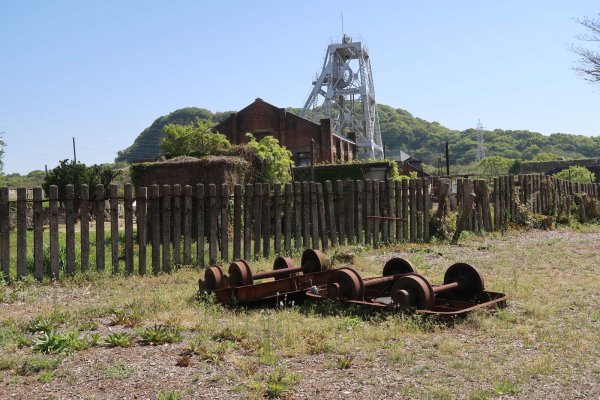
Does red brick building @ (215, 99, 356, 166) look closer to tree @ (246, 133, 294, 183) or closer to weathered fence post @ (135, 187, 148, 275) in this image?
tree @ (246, 133, 294, 183)

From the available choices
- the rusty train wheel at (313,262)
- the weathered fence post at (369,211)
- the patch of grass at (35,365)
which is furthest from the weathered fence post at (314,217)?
the patch of grass at (35,365)

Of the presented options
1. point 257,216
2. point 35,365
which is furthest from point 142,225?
point 35,365

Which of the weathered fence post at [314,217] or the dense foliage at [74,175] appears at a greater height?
the dense foliage at [74,175]

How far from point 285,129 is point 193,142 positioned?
20429 millimetres

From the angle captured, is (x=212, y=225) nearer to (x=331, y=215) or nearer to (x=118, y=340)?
(x=331, y=215)

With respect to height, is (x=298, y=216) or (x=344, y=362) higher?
(x=298, y=216)

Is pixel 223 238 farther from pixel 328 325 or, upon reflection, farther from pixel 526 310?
pixel 526 310

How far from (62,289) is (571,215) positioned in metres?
18.6

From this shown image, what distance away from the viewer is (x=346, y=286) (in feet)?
23.4

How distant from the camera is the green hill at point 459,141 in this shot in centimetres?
15038

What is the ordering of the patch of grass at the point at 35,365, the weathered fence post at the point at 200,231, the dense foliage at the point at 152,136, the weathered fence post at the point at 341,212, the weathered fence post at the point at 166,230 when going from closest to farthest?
the patch of grass at the point at 35,365 → the weathered fence post at the point at 166,230 → the weathered fence post at the point at 200,231 → the weathered fence post at the point at 341,212 → the dense foliage at the point at 152,136

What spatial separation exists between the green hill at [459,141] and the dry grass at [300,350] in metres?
137

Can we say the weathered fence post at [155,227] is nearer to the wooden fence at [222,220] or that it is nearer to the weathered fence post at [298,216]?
the wooden fence at [222,220]

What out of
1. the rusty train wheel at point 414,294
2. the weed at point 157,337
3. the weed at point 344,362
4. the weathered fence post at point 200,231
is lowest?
the weed at point 344,362
